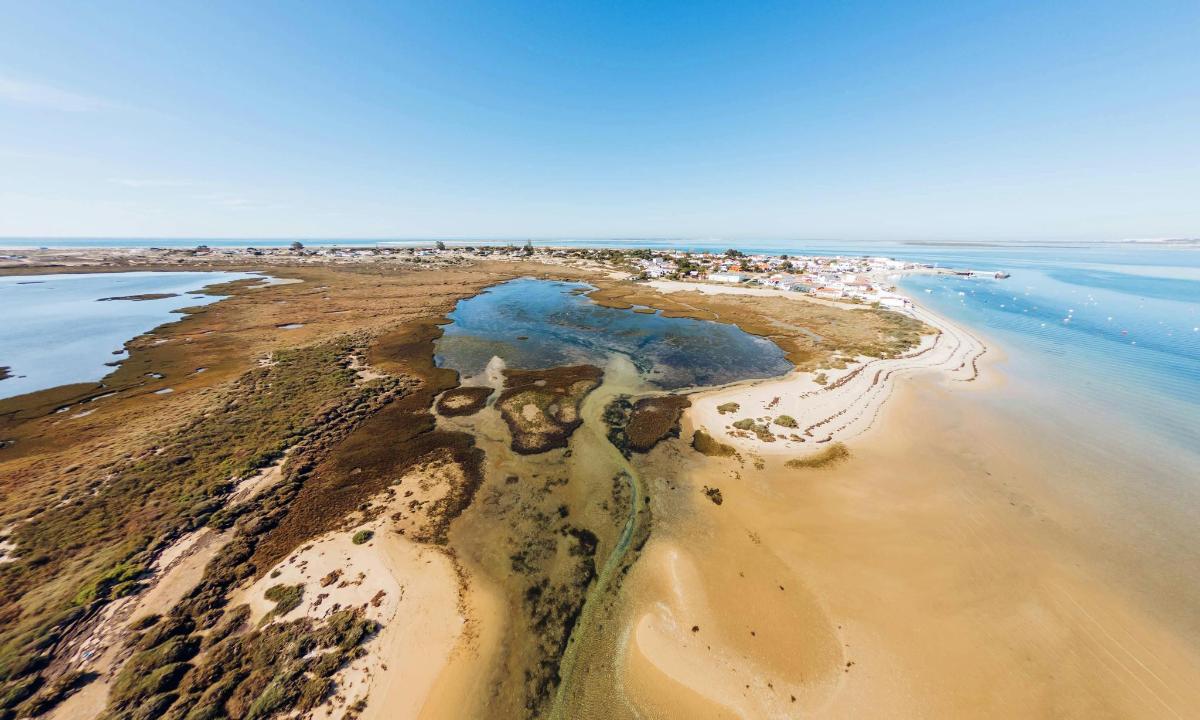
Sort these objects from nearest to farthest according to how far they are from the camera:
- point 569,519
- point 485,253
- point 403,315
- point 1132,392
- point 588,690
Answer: point 588,690 < point 569,519 < point 1132,392 < point 403,315 < point 485,253

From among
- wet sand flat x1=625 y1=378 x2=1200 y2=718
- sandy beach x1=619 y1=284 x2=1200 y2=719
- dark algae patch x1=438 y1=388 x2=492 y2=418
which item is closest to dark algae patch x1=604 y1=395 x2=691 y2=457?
sandy beach x1=619 y1=284 x2=1200 y2=719

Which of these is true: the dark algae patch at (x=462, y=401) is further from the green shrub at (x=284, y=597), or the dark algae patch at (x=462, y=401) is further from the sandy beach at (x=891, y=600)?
the sandy beach at (x=891, y=600)

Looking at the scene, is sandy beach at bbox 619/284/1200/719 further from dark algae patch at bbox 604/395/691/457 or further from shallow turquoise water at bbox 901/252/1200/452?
shallow turquoise water at bbox 901/252/1200/452

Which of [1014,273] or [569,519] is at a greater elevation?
[1014,273]

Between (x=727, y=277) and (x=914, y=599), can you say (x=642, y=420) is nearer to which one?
(x=914, y=599)

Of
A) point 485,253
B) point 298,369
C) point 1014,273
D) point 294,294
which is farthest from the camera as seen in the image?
point 485,253

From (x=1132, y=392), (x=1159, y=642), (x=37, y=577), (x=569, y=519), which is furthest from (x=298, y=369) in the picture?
(x=1132, y=392)

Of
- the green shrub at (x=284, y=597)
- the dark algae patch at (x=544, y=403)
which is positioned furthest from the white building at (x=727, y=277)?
the green shrub at (x=284, y=597)

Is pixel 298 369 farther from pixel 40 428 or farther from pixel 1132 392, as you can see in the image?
pixel 1132 392
